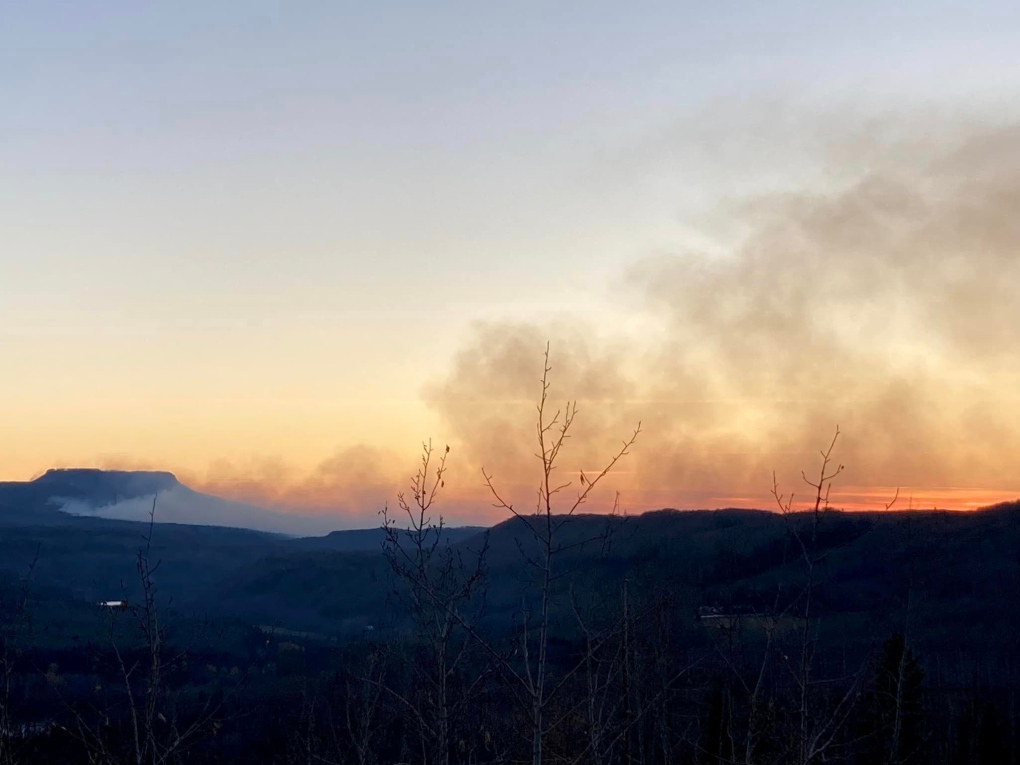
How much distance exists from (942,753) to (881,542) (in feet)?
296

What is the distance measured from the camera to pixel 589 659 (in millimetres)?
9367

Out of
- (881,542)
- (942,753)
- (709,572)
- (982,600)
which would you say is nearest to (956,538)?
(881,542)

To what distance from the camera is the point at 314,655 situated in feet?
463

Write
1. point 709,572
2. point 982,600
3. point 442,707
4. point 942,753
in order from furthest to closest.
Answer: point 709,572 < point 982,600 < point 942,753 < point 442,707

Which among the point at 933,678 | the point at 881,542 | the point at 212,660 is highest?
the point at 881,542

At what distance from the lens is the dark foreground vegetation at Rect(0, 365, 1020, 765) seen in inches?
442

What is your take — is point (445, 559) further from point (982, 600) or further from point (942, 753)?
point (982, 600)

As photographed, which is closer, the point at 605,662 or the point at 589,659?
the point at 589,659

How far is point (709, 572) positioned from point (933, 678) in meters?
65.5

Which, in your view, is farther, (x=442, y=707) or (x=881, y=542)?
(x=881, y=542)

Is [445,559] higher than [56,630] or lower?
higher

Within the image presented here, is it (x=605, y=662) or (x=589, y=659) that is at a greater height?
(x=589, y=659)

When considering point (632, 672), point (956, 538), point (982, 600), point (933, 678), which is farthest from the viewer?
point (956, 538)

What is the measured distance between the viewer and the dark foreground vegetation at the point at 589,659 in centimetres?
1123
